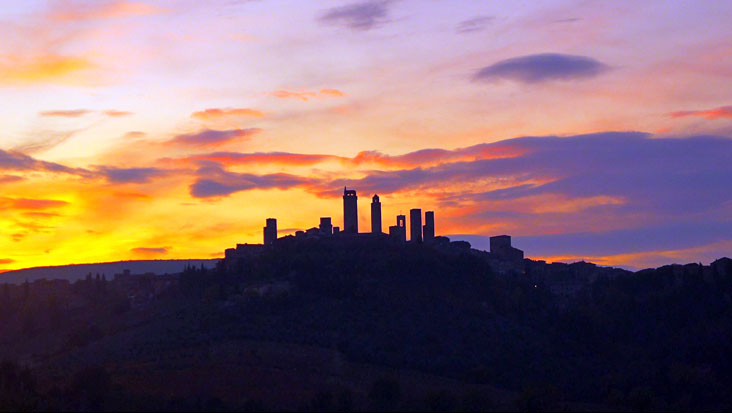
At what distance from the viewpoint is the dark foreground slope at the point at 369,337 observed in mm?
75000

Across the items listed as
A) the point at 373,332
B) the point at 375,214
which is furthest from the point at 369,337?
the point at 375,214

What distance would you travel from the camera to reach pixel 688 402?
82.1m

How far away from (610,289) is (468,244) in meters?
16.3

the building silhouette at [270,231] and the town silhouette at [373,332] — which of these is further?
the building silhouette at [270,231]

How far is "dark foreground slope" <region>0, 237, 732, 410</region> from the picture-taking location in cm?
7500

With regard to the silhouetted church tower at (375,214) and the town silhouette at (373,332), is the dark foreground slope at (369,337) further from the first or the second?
the silhouetted church tower at (375,214)

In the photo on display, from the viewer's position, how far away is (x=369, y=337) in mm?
94938

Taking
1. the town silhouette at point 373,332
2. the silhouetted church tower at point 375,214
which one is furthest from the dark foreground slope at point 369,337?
the silhouetted church tower at point 375,214

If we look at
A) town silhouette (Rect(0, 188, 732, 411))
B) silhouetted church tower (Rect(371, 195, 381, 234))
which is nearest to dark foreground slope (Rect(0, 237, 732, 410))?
town silhouette (Rect(0, 188, 732, 411))

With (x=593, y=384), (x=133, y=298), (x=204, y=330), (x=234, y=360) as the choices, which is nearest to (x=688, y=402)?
(x=593, y=384)

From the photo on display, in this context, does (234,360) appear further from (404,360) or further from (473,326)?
(473,326)

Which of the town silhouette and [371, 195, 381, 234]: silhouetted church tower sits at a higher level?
[371, 195, 381, 234]: silhouetted church tower

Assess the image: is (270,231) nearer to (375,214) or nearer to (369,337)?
(375,214)

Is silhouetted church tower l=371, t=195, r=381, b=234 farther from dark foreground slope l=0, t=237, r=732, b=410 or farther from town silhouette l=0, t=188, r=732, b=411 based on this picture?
dark foreground slope l=0, t=237, r=732, b=410
